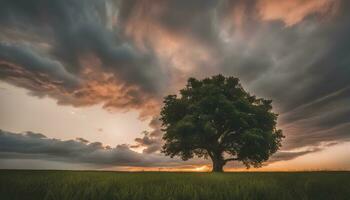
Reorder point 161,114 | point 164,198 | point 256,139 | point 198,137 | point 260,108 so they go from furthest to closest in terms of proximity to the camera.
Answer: point 161,114, point 260,108, point 198,137, point 256,139, point 164,198

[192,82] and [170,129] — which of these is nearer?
[170,129]

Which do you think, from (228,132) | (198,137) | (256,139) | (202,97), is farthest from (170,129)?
(256,139)

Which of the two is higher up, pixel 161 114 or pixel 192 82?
pixel 192 82

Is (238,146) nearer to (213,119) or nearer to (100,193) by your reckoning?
(213,119)

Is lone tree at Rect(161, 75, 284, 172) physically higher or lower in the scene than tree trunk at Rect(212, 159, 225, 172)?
higher

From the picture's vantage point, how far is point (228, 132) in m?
35.4

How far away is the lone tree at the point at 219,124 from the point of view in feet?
103

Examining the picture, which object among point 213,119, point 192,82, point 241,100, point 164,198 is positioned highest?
point 192,82

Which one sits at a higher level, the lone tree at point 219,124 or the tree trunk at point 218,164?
the lone tree at point 219,124

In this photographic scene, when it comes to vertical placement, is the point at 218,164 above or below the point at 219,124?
below

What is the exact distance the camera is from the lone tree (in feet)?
103

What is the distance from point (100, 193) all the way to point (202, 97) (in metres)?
30.7

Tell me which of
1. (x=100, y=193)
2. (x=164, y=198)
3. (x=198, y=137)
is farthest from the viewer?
(x=198, y=137)

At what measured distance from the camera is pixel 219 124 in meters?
34.7
